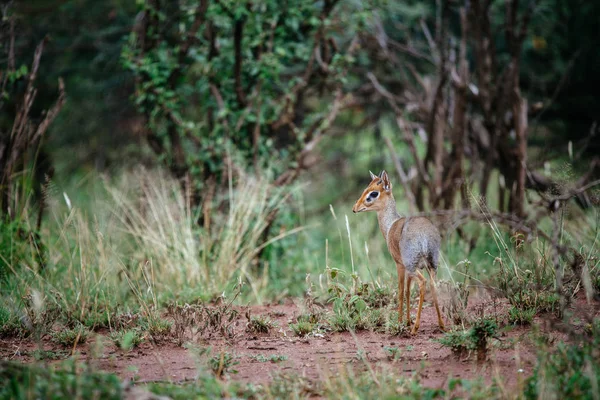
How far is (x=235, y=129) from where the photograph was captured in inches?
302

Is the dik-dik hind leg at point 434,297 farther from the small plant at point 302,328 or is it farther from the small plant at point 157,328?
the small plant at point 157,328

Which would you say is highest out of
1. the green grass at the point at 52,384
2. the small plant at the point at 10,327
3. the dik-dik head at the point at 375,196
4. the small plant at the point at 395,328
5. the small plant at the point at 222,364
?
the dik-dik head at the point at 375,196

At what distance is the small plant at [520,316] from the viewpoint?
428 centimetres

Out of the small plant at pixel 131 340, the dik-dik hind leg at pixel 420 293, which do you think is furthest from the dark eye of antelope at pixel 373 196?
the small plant at pixel 131 340

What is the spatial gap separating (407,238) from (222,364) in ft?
4.69

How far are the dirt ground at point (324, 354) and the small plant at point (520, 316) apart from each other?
6 cm

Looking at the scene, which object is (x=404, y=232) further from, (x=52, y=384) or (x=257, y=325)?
(x=52, y=384)

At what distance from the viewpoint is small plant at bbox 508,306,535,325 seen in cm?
428

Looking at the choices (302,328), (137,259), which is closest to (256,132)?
(137,259)

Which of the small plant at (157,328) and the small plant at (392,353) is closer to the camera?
the small plant at (392,353)

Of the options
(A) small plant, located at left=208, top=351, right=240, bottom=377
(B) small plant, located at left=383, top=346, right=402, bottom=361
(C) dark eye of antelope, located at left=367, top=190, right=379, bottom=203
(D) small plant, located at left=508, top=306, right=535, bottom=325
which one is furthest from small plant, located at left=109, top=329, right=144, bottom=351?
(D) small plant, located at left=508, top=306, right=535, bottom=325

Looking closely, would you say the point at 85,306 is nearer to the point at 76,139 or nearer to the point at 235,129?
the point at 235,129

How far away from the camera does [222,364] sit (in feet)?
12.1

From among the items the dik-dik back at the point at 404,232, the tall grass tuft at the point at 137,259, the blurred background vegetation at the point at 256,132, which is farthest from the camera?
the blurred background vegetation at the point at 256,132
